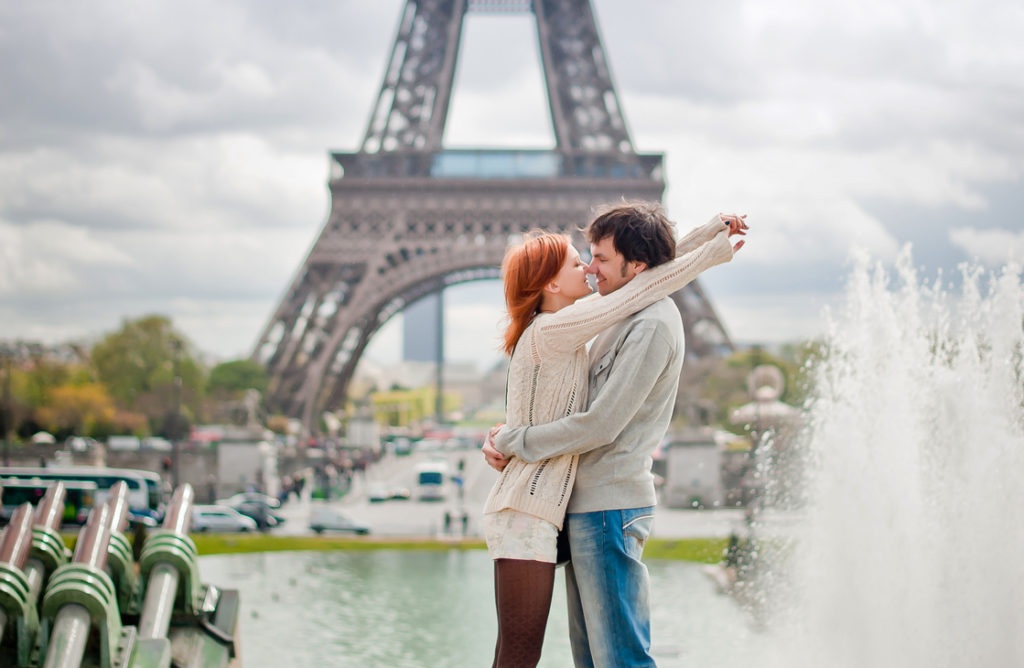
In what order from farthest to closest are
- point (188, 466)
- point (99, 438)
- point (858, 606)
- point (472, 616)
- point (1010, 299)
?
point (99, 438) < point (188, 466) < point (472, 616) < point (1010, 299) < point (858, 606)

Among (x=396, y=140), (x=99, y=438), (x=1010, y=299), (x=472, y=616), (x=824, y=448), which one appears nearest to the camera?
(x=1010, y=299)

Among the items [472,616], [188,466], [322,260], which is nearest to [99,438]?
[188,466]

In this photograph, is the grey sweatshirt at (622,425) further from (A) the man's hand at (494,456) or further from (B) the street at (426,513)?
(B) the street at (426,513)

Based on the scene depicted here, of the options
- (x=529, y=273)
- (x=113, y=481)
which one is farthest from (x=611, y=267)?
(x=113, y=481)

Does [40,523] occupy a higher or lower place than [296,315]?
lower

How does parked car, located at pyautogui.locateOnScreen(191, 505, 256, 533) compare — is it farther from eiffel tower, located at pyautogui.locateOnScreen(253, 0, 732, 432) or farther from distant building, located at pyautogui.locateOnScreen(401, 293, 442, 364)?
distant building, located at pyautogui.locateOnScreen(401, 293, 442, 364)

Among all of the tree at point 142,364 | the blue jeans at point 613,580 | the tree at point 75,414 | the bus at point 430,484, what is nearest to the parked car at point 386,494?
the bus at point 430,484

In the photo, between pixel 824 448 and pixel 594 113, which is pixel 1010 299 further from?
pixel 594 113

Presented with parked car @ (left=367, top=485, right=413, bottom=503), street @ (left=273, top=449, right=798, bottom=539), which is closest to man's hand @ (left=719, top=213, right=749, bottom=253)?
street @ (left=273, top=449, right=798, bottom=539)
